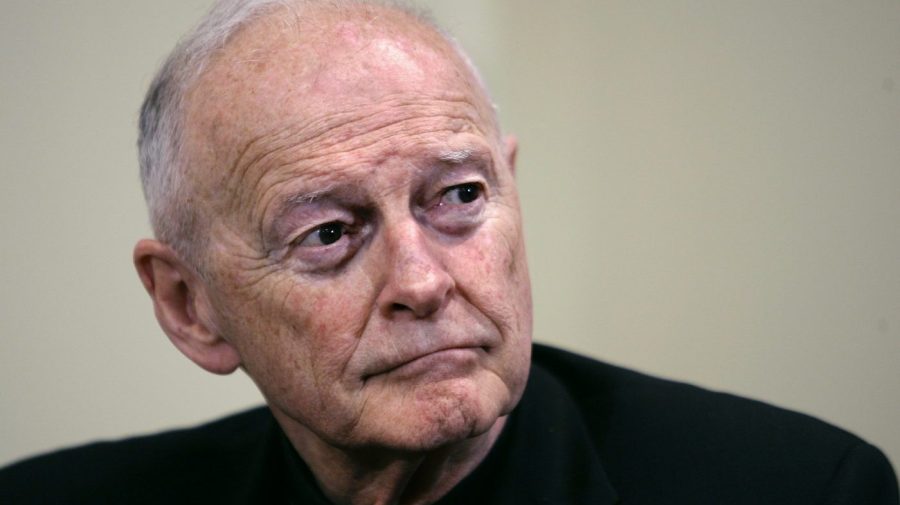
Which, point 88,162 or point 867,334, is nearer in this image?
point 867,334

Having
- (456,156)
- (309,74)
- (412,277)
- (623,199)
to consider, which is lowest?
(623,199)

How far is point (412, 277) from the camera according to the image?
5.33ft

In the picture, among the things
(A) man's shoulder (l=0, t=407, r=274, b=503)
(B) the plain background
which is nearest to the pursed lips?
(A) man's shoulder (l=0, t=407, r=274, b=503)

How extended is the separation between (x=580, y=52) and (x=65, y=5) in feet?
4.42

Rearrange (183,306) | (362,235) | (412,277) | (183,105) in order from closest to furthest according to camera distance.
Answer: (412,277) < (362,235) < (183,105) < (183,306)

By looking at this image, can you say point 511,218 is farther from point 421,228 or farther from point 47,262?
point 47,262

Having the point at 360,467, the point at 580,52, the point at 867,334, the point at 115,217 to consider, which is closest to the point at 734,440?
the point at 360,467

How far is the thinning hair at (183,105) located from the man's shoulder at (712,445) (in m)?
0.59

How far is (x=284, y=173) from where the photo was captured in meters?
1.74

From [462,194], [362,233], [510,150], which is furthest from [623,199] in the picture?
[362,233]

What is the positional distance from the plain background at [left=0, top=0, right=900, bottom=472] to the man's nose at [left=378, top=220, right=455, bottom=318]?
1341mm

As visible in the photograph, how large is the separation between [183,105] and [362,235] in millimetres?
403

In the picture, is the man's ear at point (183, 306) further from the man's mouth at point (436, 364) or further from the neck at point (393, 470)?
the man's mouth at point (436, 364)

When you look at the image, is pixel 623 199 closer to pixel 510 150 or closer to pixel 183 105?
pixel 510 150
